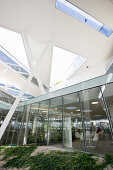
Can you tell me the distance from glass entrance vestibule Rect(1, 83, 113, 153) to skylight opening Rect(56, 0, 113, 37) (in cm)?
577

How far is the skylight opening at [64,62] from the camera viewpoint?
1450 cm

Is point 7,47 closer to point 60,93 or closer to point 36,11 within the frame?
point 36,11

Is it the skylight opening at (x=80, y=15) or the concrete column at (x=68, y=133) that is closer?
the concrete column at (x=68, y=133)

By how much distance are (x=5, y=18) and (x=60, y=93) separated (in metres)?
7.98

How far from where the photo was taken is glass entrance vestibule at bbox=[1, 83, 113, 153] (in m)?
5.30

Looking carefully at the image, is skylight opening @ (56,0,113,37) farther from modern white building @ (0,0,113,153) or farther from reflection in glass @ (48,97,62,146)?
reflection in glass @ (48,97,62,146)

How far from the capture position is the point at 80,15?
7.85m

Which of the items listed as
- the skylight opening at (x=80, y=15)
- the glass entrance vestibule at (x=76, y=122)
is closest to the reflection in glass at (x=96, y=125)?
the glass entrance vestibule at (x=76, y=122)

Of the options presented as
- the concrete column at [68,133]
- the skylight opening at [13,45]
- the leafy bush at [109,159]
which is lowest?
the leafy bush at [109,159]

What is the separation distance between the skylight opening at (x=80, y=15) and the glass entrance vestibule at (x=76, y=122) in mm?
5766

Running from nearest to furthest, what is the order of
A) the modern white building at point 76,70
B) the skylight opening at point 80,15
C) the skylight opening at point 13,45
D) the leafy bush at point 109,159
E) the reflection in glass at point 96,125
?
the leafy bush at point 109,159 < the reflection in glass at point 96,125 < the modern white building at point 76,70 < the skylight opening at point 80,15 < the skylight opening at point 13,45

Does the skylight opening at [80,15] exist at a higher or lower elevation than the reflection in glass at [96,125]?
higher

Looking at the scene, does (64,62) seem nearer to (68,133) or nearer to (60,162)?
(68,133)

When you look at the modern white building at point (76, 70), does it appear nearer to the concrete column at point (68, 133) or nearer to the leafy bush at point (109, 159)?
the concrete column at point (68, 133)
